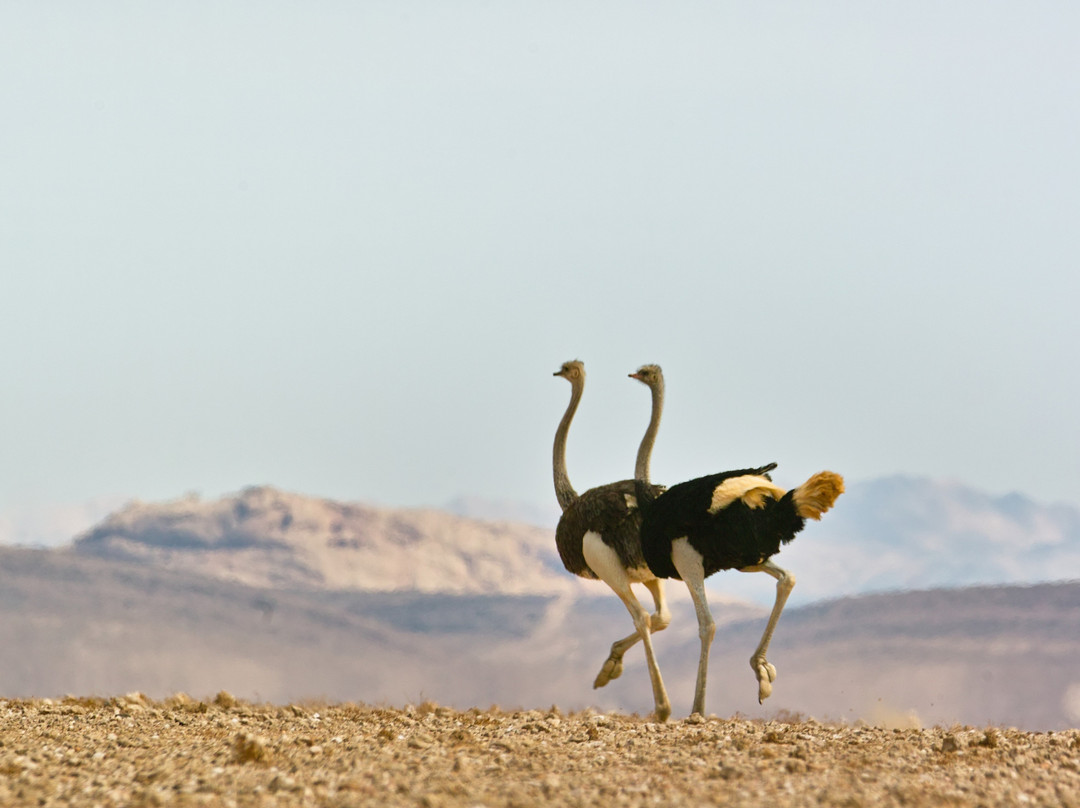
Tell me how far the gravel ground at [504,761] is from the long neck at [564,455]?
2785 millimetres

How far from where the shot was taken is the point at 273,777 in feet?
36.6

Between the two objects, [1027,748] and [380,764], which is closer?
[380,764]

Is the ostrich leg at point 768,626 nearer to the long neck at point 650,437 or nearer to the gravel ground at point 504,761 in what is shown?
the gravel ground at point 504,761

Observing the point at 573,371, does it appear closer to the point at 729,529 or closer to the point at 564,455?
the point at 564,455

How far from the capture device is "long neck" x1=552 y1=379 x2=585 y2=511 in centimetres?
1722

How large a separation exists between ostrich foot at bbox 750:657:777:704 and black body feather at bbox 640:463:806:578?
107 cm

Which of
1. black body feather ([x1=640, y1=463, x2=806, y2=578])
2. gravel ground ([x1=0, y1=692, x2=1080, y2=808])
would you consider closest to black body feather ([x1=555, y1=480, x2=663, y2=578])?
black body feather ([x1=640, y1=463, x2=806, y2=578])

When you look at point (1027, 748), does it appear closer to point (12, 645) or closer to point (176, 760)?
point (176, 760)

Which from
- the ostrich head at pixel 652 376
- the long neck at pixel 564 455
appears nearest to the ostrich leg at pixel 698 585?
the long neck at pixel 564 455

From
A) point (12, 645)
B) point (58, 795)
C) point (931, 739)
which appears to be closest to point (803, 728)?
point (931, 739)

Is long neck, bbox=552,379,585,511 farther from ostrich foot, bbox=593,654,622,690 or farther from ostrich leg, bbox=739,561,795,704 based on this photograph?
ostrich leg, bbox=739,561,795,704

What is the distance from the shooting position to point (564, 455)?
17.7 metres

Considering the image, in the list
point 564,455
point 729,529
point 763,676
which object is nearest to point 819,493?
point 729,529

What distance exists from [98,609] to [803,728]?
2494 inches
